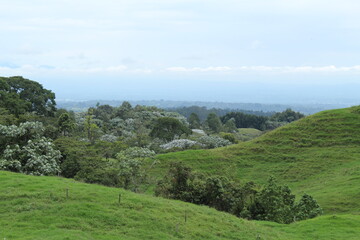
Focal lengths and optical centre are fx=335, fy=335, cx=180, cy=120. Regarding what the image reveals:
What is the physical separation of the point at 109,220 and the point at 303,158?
3272 cm

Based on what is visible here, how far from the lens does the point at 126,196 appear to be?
55.9ft

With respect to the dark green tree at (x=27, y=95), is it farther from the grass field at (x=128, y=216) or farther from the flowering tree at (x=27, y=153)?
the grass field at (x=128, y=216)

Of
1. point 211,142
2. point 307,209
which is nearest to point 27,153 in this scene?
point 307,209

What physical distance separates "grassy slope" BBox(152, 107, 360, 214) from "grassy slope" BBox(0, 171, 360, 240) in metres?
11.5

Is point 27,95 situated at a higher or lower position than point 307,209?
higher

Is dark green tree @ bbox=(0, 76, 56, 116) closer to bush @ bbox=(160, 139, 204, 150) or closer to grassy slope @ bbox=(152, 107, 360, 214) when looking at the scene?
bush @ bbox=(160, 139, 204, 150)

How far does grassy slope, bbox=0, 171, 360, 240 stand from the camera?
41.7ft

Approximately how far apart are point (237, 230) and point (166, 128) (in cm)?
5842

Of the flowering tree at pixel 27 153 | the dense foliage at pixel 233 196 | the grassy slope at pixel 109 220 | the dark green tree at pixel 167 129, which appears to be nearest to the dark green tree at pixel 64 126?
the flowering tree at pixel 27 153

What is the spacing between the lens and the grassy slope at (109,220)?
41.7 feet

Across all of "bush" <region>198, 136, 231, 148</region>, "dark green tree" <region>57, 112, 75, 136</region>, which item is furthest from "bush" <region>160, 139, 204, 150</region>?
"dark green tree" <region>57, 112, 75, 136</region>

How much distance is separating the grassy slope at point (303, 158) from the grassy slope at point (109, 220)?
1153cm

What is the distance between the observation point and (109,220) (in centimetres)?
1381

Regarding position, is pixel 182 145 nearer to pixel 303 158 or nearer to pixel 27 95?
pixel 303 158
